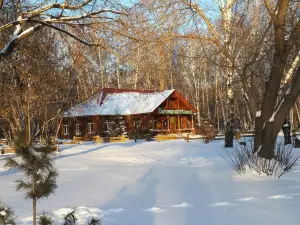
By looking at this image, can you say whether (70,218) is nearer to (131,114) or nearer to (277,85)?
(277,85)

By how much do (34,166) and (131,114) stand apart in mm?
34857

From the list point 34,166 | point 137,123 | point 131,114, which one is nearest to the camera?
point 34,166

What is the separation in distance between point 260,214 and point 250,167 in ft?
14.0

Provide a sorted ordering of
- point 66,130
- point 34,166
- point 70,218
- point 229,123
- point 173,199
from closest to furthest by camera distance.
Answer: point 34,166 < point 70,218 < point 173,199 < point 229,123 < point 66,130

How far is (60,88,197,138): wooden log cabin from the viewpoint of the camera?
125 feet

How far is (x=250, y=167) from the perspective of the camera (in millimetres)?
10250

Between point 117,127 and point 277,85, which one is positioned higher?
point 277,85

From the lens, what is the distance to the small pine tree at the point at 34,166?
3.41 metres

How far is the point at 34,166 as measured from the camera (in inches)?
136

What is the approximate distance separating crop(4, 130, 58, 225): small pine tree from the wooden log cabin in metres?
33.1

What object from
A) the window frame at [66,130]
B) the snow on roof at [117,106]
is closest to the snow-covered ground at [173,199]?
the snow on roof at [117,106]

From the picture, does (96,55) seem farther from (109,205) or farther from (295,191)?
(295,191)

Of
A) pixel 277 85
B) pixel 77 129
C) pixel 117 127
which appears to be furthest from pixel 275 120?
pixel 77 129

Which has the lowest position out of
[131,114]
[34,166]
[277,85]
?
[34,166]
